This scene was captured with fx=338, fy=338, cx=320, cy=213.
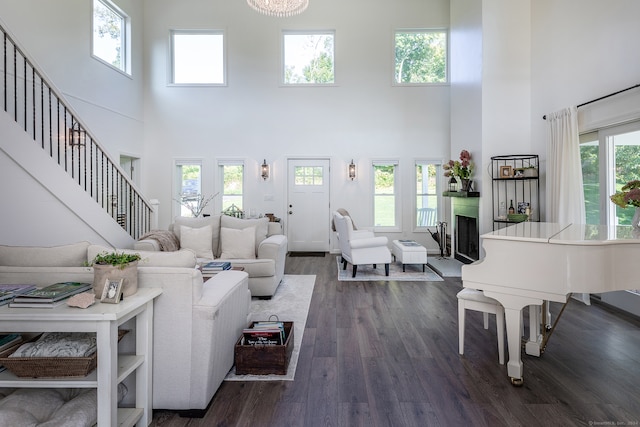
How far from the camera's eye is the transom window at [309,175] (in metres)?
7.50

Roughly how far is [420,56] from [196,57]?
496cm

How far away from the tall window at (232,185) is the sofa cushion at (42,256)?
550cm

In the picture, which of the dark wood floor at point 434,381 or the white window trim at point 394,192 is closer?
the dark wood floor at point 434,381

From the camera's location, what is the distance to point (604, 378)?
234 centimetres

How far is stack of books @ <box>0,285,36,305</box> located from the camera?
1.64 metres

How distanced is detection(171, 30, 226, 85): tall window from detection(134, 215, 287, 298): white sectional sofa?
4.15m

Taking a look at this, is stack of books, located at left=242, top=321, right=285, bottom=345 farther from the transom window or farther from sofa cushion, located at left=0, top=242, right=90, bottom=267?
the transom window

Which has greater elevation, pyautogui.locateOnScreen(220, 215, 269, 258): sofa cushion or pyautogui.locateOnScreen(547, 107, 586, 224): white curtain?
pyautogui.locateOnScreen(547, 107, 586, 224): white curtain

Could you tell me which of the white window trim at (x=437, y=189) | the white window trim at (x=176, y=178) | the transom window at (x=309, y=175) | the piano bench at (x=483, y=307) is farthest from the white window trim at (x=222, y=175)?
the piano bench at (x=483, y=307)

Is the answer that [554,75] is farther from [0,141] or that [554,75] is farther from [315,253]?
[0,141]

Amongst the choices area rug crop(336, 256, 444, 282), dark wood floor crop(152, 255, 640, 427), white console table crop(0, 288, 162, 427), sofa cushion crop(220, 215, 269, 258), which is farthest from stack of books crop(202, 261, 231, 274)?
area rug crop(336, 256, 444, 282)

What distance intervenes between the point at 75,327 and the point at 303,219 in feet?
20.0

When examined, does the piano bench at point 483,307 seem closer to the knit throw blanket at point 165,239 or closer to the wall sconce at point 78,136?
the knit throw blanket at point 165,239

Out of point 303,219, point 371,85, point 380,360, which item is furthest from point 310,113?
point 380,360
